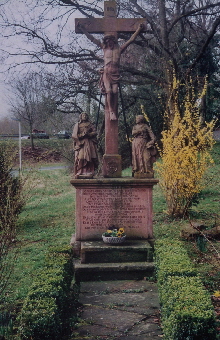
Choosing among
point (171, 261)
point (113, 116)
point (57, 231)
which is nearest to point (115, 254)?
point (171, 261)

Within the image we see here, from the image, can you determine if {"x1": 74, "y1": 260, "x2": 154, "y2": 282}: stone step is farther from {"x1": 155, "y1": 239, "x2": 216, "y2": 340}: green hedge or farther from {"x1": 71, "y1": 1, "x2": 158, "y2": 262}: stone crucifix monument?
{"x1": 155, "y1": 239, "x2": 216, "y2": 340}: green hedge

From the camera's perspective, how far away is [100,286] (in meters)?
6.95

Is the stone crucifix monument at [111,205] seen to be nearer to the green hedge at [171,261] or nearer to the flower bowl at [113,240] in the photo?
the flower bowl at [113,240]

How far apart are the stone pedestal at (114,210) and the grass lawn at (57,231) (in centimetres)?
114

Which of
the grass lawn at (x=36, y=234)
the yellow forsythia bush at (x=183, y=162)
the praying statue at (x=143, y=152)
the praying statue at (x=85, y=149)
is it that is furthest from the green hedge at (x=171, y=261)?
the yellow forsythia bush at (x=183, y=162)

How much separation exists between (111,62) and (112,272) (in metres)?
4.47

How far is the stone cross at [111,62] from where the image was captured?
868 centimetres

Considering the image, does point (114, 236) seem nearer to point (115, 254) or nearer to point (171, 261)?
point (115, 254)

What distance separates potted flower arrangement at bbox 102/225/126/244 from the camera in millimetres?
7775

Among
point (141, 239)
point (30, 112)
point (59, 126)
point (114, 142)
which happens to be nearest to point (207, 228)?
point (141, 239)

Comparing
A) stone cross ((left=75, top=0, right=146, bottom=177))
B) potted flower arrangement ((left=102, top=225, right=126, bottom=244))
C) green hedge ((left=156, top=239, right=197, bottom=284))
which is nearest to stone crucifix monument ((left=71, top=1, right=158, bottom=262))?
stone cross ((left=75, top=0, right=146, bottom=177))

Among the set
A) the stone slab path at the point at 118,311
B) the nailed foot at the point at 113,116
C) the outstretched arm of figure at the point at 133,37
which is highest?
the outstretched arm of figure at the point at 133,37

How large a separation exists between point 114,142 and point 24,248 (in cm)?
351

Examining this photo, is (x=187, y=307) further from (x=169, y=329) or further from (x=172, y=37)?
(x=172, y=37)
